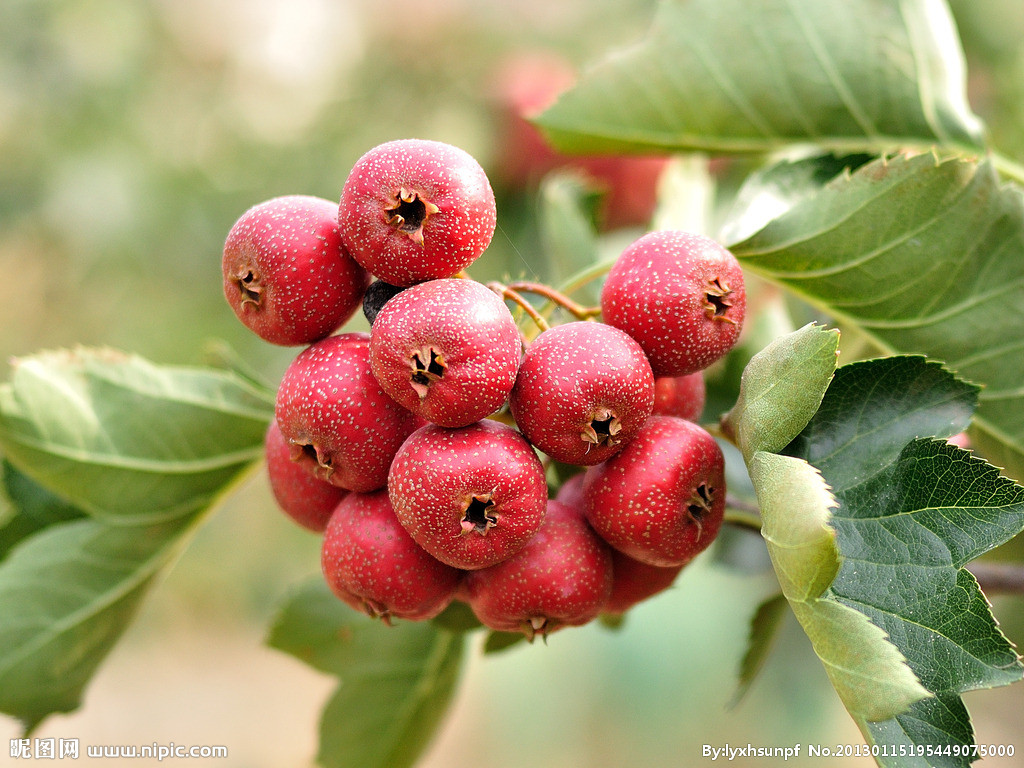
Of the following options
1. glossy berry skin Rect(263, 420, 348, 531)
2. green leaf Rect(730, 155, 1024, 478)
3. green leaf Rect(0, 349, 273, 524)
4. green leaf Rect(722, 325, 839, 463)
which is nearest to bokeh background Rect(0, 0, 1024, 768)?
green leaf Rect(0, 349, 273, 524)

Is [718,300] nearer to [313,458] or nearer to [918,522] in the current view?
[918,522]

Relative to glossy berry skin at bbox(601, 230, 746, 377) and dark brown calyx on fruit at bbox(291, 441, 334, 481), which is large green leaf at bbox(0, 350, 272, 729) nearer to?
dark brown calyx on fruit at bbox(291, 441, 334, 481)

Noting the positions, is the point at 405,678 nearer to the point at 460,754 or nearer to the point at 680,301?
the point at 680,301

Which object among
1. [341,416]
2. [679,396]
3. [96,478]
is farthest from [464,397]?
[96,478]

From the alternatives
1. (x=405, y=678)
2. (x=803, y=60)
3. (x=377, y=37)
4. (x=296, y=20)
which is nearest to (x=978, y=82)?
(x=803, y=60)

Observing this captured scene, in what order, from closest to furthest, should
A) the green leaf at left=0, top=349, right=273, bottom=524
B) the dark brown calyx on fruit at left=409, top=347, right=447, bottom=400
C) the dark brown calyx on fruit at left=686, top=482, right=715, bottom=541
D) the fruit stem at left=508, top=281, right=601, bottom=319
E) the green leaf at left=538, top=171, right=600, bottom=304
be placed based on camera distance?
1. the dark brown calyx on fruit at left=409, top=347, right=447, bottom=400
2. the dark brown calyx on fruit at left=686, top=482, right=715, bottom=541
3. the fruit stem at left=508, top=281, right=601, bottom=319
4. the green leaf at left=0, top=349, right=273, bottom=524
5. the green leaf at left=538, top=171, right=600, bottom=304

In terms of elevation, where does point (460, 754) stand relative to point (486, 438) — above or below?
below
